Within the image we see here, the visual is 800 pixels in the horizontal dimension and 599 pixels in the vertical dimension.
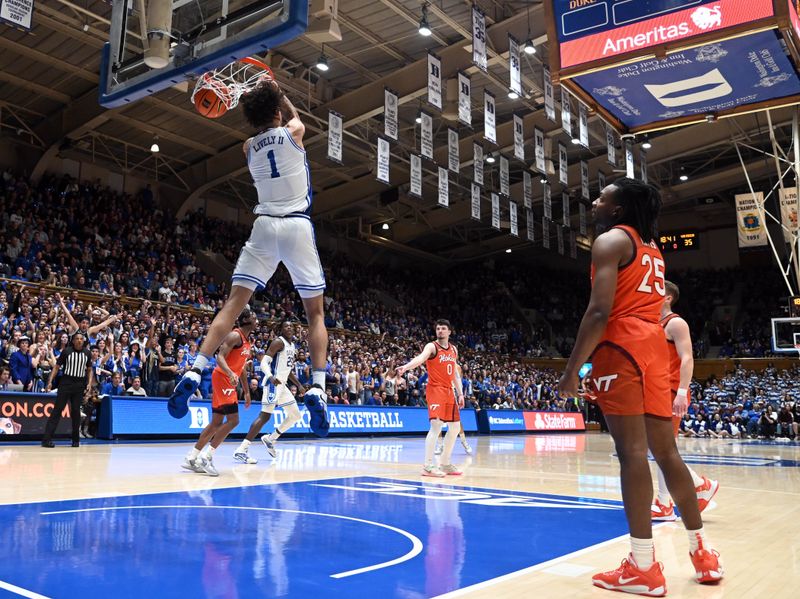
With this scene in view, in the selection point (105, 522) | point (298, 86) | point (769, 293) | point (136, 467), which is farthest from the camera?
point (769, 293)

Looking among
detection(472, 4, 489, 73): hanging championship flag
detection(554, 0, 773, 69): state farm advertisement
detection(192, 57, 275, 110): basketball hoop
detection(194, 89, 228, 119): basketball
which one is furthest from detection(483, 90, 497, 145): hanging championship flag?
detection(194, 89, 228, 119): basketball

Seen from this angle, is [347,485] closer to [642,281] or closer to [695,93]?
[642,281]

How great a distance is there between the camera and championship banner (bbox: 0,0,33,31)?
12.0 meters

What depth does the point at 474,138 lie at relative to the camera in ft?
84.7

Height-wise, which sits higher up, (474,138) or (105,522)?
(474,138)

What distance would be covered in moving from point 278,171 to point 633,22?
4.41 meters

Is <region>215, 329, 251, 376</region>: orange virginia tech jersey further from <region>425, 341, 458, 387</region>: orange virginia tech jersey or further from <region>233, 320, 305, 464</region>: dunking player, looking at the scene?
<region>425, 341, 458, 387</region>: orange virginia tech jersey

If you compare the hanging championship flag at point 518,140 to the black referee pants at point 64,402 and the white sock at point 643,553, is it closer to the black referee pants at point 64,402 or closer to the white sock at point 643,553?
the black referee pants at point 64,402

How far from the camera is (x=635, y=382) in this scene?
3.46m

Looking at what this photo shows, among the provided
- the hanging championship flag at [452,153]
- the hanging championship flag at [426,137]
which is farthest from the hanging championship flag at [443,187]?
the hanging championship flag at [426,137]

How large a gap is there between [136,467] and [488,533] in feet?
18.3

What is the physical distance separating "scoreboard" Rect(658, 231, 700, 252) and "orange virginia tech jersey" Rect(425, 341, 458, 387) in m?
33.3

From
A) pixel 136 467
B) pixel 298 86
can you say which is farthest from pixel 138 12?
pixel 298 86

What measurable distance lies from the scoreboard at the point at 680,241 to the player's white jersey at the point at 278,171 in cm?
3812
